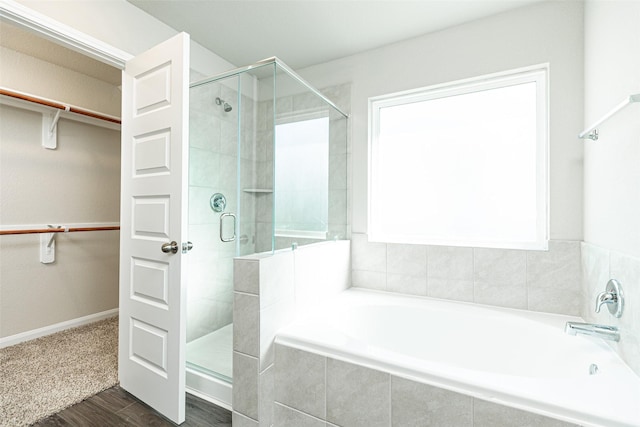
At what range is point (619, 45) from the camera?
1.37m

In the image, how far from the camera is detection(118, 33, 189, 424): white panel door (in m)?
1.59

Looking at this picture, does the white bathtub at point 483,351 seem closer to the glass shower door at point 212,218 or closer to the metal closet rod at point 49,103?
the glass shower door at point 212,218

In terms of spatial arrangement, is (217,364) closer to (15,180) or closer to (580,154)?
(15,180)

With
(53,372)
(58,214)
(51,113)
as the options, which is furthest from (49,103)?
(53,372)

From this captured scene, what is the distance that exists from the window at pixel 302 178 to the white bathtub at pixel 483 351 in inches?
22.5

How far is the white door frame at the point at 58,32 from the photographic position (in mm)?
1450

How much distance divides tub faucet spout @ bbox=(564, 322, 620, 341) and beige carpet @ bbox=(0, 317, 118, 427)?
260 centimetres

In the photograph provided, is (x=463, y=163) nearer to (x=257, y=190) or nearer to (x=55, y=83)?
(x=257, y=190)

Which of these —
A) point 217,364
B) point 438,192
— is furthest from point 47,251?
point 438,192

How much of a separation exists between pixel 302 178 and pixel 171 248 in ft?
2.96

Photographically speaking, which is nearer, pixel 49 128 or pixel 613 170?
pixel 613 170

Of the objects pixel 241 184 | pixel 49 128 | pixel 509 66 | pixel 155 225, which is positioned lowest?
pixel 155 225

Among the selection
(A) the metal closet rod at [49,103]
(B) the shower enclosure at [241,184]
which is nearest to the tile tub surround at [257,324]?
(B) the shower enclosure at [241,184]

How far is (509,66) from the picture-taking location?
2010 mm
